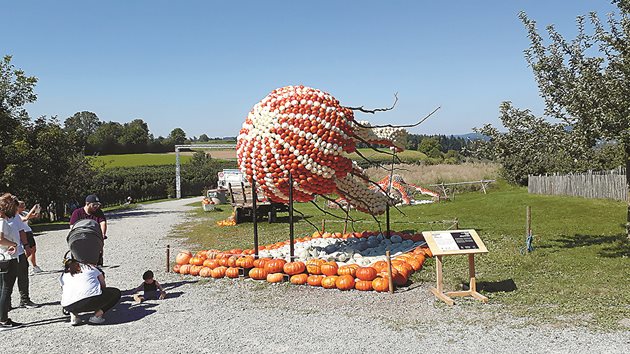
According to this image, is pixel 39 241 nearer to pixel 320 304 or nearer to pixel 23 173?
pixel 23 173

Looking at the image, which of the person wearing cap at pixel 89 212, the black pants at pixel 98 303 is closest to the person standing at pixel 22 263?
the person wearing cap at pixel 89 212

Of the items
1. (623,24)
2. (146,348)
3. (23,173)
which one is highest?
(623,24)

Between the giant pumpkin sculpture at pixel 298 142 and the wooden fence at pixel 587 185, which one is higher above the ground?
the giant pumpkin sculpture at pixel 298 142

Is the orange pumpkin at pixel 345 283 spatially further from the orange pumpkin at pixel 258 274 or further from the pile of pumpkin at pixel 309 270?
the orange pumpkin at pixel 258 274

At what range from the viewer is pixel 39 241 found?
18062mm

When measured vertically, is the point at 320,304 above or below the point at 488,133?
below

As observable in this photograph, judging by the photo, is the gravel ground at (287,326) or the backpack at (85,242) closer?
the gravel ground at (287,326)

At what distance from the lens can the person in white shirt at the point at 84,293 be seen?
7527mm

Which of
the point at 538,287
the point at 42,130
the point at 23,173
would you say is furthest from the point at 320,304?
the point at 42,130

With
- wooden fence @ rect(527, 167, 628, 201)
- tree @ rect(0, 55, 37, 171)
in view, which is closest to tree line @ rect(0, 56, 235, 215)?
tree @ rect(0, 55, 37, 171)

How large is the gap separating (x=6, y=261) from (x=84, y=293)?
1.30 metres

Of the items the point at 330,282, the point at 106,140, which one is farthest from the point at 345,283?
the point at 106,140

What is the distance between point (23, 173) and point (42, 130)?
3582 mm

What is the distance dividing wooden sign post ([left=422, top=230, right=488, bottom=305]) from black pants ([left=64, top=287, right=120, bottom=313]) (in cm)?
510
